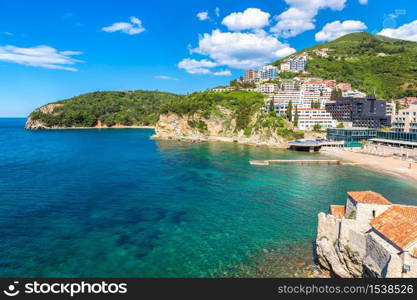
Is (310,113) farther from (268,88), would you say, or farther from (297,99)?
(268,88)

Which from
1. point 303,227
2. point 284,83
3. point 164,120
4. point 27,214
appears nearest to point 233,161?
point 303,227

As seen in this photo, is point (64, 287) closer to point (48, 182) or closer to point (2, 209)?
point (2, 209)

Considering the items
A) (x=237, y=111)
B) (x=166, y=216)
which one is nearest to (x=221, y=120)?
(x=237, y=111)

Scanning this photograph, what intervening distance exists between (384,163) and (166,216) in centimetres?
6566

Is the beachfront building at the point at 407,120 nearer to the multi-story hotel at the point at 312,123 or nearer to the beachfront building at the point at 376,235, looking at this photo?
the multi-story hotel at the point at 312,123

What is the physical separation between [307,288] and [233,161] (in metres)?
61.0

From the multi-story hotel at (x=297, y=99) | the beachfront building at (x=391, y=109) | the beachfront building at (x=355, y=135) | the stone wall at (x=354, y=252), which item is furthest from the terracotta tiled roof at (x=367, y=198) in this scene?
the beachfront building at (x=391, y=109)

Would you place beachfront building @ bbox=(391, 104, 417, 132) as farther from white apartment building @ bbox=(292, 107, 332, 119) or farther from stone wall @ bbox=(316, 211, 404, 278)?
stone wall @ bbox=(316, 211, 404, 278)

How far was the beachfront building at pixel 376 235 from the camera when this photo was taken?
1388 cm

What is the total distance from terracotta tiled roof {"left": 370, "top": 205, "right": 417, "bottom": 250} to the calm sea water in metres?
7.53

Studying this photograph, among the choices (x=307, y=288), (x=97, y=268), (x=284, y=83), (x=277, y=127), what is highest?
(x=284, y=83)

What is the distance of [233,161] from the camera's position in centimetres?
7175

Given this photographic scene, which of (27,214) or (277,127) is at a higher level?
(277,127)

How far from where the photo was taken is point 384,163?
7031cm
